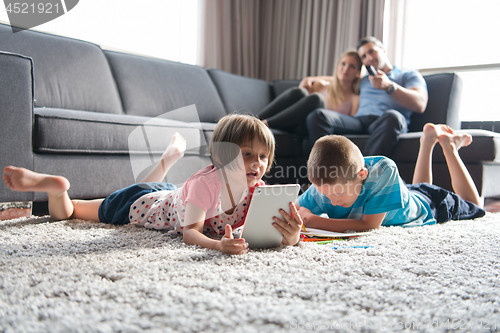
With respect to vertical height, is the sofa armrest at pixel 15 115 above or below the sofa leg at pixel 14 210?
above

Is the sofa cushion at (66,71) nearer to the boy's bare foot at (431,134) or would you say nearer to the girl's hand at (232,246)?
the girl's hand at (232,246)

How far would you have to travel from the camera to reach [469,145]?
172 centimetres

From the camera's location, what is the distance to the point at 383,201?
1041 mm

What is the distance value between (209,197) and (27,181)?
60 cm

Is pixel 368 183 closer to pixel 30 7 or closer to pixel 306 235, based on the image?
pixel 306 235

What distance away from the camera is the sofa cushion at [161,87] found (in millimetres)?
2127

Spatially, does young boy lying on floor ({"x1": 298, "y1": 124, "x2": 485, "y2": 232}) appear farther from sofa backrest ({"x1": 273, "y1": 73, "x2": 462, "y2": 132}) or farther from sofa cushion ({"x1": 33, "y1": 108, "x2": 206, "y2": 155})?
sofa backrest ({"x1": 273, "y1": 73, "x2": 462, "y2": 132})

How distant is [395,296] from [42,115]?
52.0 inches

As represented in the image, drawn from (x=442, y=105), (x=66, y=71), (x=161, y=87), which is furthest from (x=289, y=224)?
(x=442, y=105)

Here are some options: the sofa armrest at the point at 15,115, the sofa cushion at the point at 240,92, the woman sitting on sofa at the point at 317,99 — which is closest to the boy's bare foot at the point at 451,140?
the woman sitting on sofa at the point at 317,99

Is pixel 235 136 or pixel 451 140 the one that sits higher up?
pixel 235 136

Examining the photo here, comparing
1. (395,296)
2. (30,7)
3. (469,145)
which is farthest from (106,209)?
(30,7)

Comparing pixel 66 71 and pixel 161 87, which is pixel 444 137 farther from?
pixel 66 71

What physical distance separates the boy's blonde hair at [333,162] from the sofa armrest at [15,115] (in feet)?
3.28
